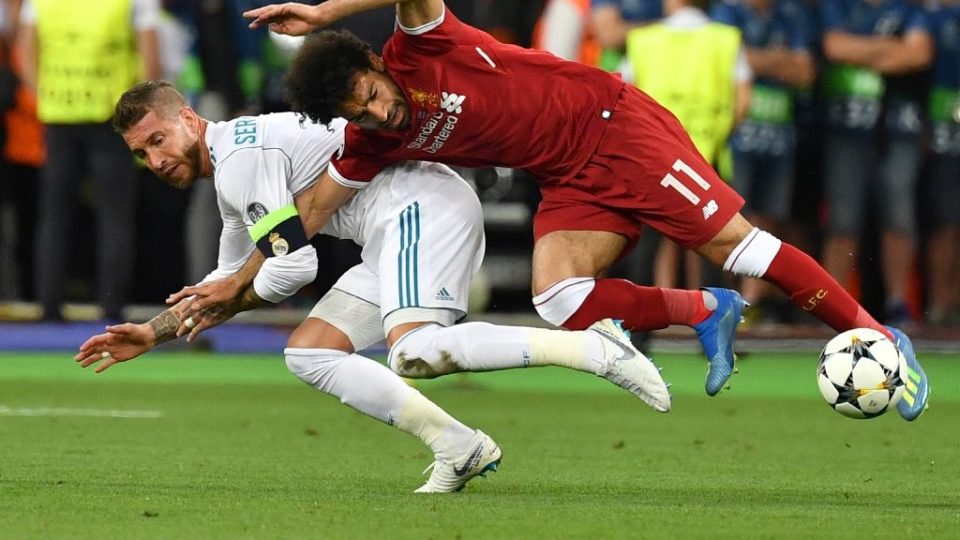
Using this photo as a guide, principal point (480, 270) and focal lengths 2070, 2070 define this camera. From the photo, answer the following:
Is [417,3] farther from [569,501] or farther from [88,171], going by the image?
[88,171]

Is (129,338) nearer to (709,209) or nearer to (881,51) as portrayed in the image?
(709,209)

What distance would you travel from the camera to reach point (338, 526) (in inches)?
255

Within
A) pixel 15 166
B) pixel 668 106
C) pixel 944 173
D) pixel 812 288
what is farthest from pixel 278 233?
pixel 15 166

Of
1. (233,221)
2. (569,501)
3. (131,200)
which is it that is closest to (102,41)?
(131,200)

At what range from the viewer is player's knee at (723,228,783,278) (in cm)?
794

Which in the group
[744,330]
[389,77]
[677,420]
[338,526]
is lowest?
[744,330]

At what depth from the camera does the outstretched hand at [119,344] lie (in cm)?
769

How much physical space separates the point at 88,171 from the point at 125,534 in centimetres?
930

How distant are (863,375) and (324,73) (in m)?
2.27

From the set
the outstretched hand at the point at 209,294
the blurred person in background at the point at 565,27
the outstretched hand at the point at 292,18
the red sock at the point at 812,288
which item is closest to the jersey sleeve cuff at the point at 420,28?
the outstretched hand at the point at 292,18

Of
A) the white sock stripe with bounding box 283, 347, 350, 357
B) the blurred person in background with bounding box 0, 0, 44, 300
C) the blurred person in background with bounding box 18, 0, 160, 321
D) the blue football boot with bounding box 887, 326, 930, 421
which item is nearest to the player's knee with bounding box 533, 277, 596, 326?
the white sock stripe with bounding box 283, 347, 350, 357

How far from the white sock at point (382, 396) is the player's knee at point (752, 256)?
1.21 metres

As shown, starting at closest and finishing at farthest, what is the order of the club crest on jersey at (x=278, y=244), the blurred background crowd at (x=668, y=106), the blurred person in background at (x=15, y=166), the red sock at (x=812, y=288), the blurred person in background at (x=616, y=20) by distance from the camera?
1. the club crest on jersey at (x=278, y=244)
2. the red sock at (x=812, y=288)
3. the blurred background crowd at (x=668, y=106)
4. the blurred person in background at (x=616, y=20)
5. the blurred person in background at (x=15, y=166)

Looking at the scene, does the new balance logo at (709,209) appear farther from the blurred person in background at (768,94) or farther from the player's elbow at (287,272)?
the blurred person in background at (768,94)
